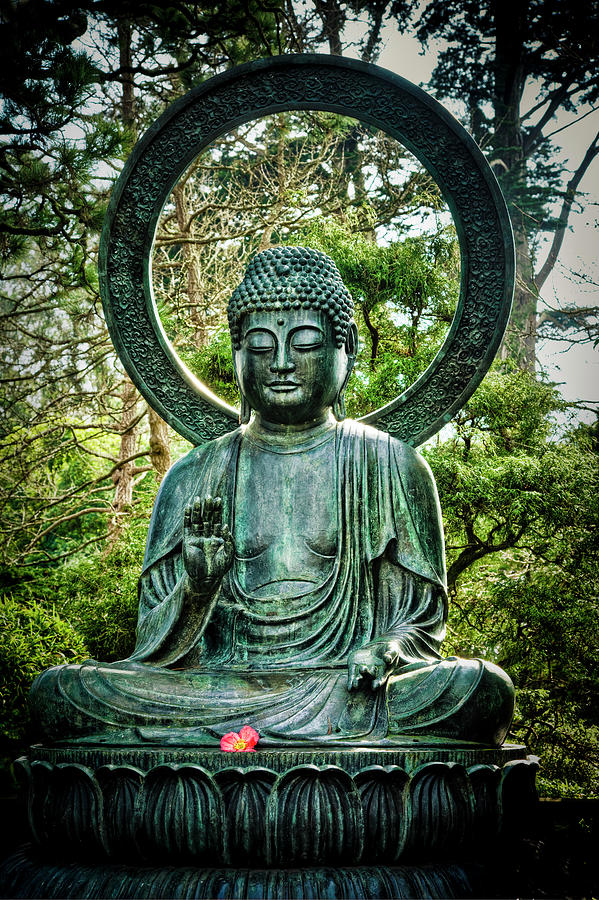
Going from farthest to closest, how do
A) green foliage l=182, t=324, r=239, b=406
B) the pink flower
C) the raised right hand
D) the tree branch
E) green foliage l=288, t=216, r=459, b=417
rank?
the tree branch < green foliage l=182, t=324, r=239, b=406 < green foliage l=288, t=216, r=459, b=417 < the raised right hand < the pink flower

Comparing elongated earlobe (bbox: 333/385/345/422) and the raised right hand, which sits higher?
elongated earlobe (bbox: 333/385/345/422)

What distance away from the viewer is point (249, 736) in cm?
343

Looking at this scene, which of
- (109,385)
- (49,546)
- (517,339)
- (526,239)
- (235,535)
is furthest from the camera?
(49,546)

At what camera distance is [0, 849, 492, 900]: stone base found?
10.1ft

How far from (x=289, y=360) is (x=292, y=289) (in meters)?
0.34

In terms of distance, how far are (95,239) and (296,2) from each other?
3.50m

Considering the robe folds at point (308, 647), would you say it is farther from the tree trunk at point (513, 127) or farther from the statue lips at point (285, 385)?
the tree trunk at point (513, 127)

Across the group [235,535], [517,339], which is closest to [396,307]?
[517,339]

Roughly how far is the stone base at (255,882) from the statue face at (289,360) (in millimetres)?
2105

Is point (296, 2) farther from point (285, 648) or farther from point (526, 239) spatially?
point (285, 648)

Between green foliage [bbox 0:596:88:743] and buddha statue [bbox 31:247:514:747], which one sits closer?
buddha statue [bbox 31:247:514:747]

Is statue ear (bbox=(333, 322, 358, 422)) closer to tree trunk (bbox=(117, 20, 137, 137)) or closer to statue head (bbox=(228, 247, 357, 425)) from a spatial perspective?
statue head (bbox=(228, 247, 357, 425))

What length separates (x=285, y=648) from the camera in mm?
4160

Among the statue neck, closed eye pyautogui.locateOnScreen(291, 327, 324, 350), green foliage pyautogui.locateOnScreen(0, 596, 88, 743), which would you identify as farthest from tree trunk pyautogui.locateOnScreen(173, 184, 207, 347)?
closed eye pyautogui.locateOnScreen(291, 327, 324, 350)
